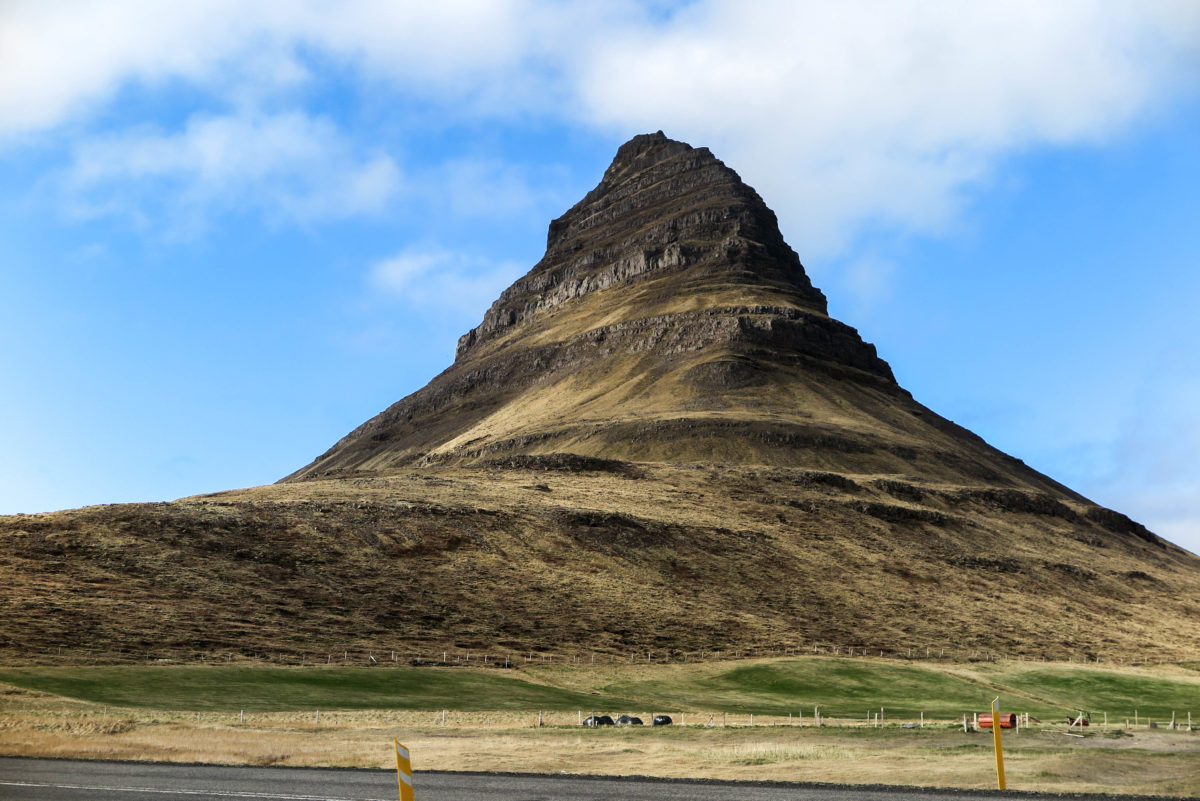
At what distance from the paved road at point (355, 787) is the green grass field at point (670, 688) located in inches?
1226

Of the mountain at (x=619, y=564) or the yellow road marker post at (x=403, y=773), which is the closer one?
the yellow road marker post at (x=403, y=773)

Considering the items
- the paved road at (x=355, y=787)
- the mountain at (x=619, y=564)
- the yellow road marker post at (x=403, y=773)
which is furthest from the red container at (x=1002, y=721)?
the mountain at (x=619, y=564)

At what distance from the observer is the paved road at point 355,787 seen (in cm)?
2255

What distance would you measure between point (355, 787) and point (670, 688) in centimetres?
5805

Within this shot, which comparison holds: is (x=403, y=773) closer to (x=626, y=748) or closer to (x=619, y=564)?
(x=626, y=748)

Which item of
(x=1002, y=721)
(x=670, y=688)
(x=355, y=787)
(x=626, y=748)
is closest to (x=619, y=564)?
(x=670, y=688)

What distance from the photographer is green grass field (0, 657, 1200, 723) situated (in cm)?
6162

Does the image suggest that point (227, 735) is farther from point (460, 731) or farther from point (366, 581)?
point (366, 581)

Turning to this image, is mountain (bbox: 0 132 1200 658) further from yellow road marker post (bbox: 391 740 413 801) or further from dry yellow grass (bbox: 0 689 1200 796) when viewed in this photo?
yellow road marker post (bbox: 391 740 413 801)

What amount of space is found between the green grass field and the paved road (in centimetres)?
3115

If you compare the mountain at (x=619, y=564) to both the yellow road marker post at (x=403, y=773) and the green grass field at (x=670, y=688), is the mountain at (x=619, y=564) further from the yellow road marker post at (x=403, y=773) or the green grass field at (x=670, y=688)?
the yellow road marker post at (x=403, y=773)

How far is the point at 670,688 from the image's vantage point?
8006 cm

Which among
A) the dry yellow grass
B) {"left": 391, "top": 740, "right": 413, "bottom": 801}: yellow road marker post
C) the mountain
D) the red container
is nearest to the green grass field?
the mountain

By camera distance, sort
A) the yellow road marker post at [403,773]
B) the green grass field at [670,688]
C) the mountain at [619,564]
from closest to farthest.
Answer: the yellow road marker post at [403,773] → the green grass field at [670,688] → the mountain at [619,564]
